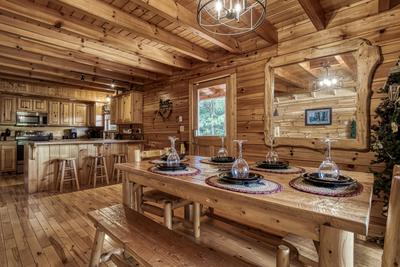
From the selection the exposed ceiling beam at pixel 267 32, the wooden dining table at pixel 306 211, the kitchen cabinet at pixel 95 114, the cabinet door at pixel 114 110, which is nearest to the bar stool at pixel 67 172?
the cabinet door at pixel 114 110

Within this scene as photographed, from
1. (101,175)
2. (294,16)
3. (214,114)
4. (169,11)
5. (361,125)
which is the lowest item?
(101,175)

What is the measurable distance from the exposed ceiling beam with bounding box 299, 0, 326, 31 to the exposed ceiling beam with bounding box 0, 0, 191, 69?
252 cm

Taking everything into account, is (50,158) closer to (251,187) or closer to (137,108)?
(137,108)

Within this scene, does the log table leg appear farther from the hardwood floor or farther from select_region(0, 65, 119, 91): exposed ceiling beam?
select_region(0, 65, 119, 91): exposed ceiling beam

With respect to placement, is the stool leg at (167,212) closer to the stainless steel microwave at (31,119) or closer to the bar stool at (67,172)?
the bar stool at (67,172)

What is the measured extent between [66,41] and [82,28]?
0.54 meters

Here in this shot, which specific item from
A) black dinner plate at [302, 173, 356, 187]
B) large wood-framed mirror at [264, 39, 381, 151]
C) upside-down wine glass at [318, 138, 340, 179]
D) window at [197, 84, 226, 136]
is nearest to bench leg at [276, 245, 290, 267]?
black dinner plate at [302, 173, 356, 187]

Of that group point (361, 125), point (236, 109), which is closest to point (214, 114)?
point (236, 109)

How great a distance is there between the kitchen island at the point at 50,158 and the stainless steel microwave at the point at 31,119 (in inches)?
96.5

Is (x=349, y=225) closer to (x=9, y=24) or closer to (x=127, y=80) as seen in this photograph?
(x=9, y=24)

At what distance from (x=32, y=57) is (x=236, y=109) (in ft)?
12.8

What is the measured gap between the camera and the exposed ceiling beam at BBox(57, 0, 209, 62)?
7.73ft

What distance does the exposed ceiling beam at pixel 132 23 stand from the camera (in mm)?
2357

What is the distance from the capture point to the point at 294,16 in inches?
112
